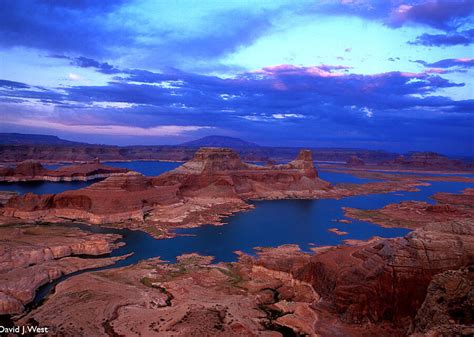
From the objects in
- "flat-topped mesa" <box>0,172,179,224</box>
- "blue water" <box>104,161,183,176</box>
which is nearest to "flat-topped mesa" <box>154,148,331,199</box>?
"flat-topped mesa" <box>0,172,179,224</box>

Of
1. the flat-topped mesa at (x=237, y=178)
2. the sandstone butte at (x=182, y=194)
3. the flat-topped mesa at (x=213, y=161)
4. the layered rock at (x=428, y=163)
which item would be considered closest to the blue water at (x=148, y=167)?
the flat-topped mesa at (x=213, y=161)

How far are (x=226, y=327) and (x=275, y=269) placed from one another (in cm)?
872

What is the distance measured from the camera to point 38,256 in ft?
108

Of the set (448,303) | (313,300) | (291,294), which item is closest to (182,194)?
(291,294)

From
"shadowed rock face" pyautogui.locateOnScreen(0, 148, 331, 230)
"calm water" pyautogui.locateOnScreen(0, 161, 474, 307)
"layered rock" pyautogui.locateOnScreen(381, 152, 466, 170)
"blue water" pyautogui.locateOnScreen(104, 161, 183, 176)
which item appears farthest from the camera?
"layered rock" pyautogui.locateOnScreen(381, 152, 466, 170)

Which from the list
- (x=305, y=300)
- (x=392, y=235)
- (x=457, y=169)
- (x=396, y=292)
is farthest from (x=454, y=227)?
(x=457, y=169)

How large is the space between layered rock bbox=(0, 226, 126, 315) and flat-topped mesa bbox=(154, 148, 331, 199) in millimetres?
28974

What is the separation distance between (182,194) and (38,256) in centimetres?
3697

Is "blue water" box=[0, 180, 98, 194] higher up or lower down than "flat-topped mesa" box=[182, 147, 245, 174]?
lower down

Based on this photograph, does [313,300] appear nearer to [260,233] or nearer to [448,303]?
[448,303]

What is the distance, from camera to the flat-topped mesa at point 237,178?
71.6m

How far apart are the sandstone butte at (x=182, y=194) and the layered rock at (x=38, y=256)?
655 centimetres

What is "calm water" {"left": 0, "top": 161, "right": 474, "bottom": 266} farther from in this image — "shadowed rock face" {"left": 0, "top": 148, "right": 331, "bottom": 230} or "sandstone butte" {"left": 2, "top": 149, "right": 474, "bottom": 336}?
"shadowed rock face" {"left": 0, "top": 148, "right": 331, "bottom": 230}

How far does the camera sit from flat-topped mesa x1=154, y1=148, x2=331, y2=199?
71625 millimetres
